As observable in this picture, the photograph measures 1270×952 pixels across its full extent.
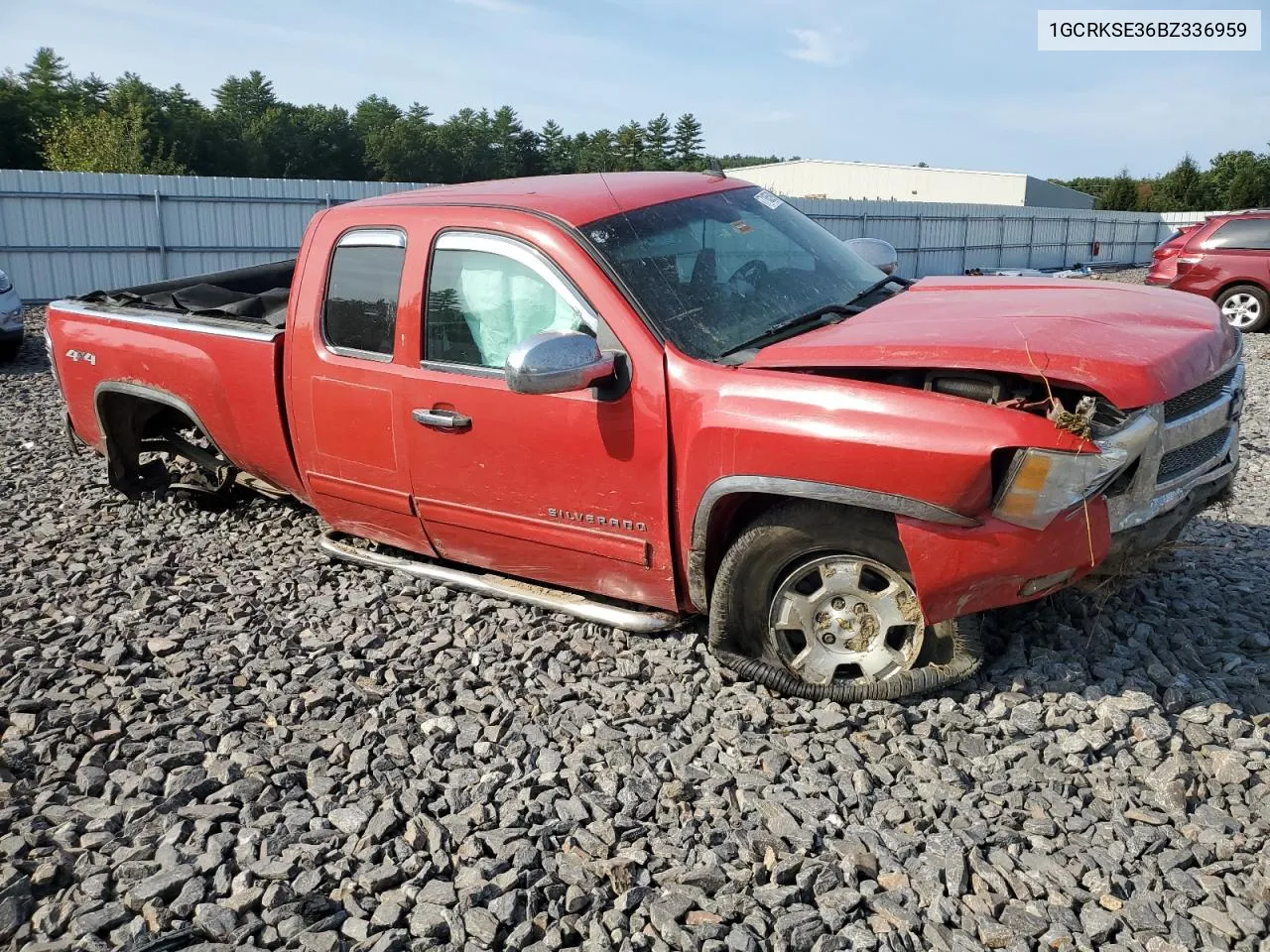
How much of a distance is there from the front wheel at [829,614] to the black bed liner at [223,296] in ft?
9.05

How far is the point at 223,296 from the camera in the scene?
20.7ft

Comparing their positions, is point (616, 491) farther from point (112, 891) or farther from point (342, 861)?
point (112, 891)

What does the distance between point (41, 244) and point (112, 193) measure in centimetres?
154

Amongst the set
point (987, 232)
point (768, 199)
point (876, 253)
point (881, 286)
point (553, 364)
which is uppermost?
point (987, 232)

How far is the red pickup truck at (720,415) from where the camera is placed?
311 cm

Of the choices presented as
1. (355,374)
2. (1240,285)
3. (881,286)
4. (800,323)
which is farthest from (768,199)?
(1240,285)

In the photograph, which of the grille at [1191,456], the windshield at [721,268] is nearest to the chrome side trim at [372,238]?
the windshield at [721,268]

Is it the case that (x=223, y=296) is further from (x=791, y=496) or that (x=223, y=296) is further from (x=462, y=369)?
(x=791, y=496)

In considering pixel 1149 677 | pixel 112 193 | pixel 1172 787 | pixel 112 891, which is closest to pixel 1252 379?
pixel 1149 677

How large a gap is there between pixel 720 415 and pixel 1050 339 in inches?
42.2

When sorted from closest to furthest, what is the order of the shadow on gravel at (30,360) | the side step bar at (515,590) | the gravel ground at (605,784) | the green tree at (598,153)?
1. the gravel ground at (605,784)
2. the side step bar at (515,590)
3. the shadow on gravel at (30,360)
4. the green tree at (598,153)

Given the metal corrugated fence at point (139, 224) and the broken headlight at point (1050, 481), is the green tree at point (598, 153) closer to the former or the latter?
the metal corrugated fence at point (139, 224)

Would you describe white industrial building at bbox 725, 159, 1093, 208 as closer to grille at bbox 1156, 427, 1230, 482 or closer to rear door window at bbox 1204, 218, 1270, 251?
rear door window at bbox 1204, 218, 1270, 251

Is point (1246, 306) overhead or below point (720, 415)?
below
